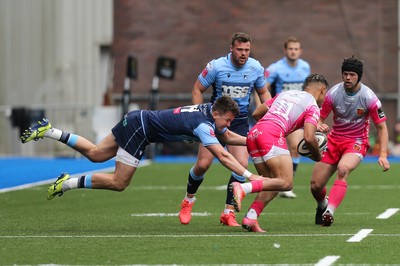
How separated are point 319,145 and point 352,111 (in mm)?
705

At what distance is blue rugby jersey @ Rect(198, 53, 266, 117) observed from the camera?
1385 cm

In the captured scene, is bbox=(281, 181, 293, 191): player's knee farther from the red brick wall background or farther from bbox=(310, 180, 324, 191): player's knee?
the red brick wall background

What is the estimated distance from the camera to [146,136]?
12828 millimetres

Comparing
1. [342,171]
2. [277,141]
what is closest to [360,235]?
[277,141]

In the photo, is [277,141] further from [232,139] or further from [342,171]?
[342,171]

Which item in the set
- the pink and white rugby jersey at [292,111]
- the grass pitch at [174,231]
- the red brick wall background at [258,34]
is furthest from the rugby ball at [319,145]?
the red brick wall background at [258,34]

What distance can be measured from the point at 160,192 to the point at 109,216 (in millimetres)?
4384

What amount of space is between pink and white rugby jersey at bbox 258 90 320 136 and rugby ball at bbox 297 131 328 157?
225 millimetres

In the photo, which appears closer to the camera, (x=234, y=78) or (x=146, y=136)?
(x=146, y=136)

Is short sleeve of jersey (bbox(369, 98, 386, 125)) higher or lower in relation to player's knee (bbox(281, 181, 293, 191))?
higher

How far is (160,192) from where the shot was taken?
18.9m

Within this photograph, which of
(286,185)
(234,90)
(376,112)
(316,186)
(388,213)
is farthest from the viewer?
(388,213)

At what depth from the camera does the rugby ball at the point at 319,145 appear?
500 inches

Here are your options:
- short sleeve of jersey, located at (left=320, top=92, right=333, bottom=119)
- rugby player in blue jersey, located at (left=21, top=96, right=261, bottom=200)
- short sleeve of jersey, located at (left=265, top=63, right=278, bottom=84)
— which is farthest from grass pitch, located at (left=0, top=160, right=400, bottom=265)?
short sleeve of jersey, located at (left=265, top=63, right=278, bottom=84)
